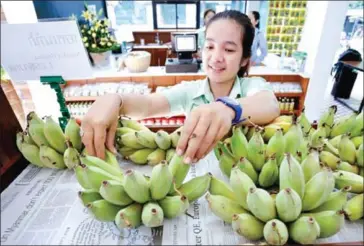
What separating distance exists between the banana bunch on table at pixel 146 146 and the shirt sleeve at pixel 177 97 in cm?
49

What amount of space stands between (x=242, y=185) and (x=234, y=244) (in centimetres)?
11

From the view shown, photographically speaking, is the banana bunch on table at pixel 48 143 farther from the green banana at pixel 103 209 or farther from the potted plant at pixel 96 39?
the potted plant at pixel 96 39

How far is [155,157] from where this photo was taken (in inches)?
24.9

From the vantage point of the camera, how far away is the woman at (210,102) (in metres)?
0.53

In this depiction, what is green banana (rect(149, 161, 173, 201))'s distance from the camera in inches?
16.6

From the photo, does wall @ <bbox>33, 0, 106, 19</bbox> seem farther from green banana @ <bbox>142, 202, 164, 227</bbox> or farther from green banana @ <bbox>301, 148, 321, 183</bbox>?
green banana @ <bbox>301, 148, 321, 183</bbox>

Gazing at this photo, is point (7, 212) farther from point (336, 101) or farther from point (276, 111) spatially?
point (336, 101)

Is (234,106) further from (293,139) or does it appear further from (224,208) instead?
(224,208)

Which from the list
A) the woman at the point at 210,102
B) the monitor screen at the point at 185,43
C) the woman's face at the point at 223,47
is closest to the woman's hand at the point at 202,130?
the woman at the point at 210,102

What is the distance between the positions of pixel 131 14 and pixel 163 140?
18.0ft

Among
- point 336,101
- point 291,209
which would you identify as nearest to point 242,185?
point 291,209

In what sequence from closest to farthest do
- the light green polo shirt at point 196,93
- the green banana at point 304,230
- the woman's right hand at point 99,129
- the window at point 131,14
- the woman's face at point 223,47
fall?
the green banana at point 304,230 < the woman's right hand at point 99,129 < the woman's face at point 223,47 < the light green polo shirt at point 196,93 < the window at point 131,14

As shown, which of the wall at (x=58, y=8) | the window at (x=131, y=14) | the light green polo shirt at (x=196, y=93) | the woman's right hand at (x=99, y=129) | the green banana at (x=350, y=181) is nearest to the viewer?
the green banana at (x=350, y=181)

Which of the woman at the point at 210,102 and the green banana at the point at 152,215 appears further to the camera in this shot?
the woman at the point at 210,102
